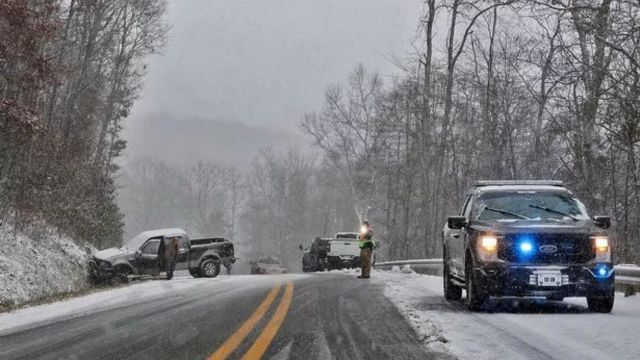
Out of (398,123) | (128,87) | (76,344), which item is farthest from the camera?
(398,123)

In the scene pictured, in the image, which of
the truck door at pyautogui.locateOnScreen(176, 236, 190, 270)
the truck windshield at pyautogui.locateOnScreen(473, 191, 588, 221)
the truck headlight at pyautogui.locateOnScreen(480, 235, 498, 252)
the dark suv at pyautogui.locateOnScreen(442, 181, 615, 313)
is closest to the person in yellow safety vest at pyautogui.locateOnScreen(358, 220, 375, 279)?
the truck door at pyautogui.locateOnScreen(176, 236, 190, 270)

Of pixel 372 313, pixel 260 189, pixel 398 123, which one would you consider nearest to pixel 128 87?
pixel 398 123

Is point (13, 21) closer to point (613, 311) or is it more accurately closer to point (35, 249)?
point (35, 249)

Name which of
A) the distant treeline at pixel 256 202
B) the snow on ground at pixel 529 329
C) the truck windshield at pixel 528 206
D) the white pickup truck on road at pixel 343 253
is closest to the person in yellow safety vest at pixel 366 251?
the snow on ground at pixel 529 329

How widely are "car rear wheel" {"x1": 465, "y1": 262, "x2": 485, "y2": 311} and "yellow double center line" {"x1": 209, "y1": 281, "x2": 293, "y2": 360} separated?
2.70m

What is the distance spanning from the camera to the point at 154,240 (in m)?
23.5

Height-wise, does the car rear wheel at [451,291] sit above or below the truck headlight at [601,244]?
below

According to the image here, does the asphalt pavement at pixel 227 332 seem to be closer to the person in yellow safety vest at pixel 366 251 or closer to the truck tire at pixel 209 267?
the person in yellow safety vest at pixel 366 251

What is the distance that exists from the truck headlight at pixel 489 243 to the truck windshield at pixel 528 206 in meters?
0.77

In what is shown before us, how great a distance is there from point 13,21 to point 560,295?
543 inches

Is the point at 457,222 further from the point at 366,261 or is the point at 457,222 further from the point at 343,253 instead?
the point at 343,253

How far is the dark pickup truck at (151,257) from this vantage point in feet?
69.1

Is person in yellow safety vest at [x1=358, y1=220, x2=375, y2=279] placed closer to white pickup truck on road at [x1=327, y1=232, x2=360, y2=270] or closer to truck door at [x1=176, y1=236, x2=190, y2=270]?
truck door at [x1=176, y1=236, x2=190, y2=270]

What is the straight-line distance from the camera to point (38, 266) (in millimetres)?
17234
